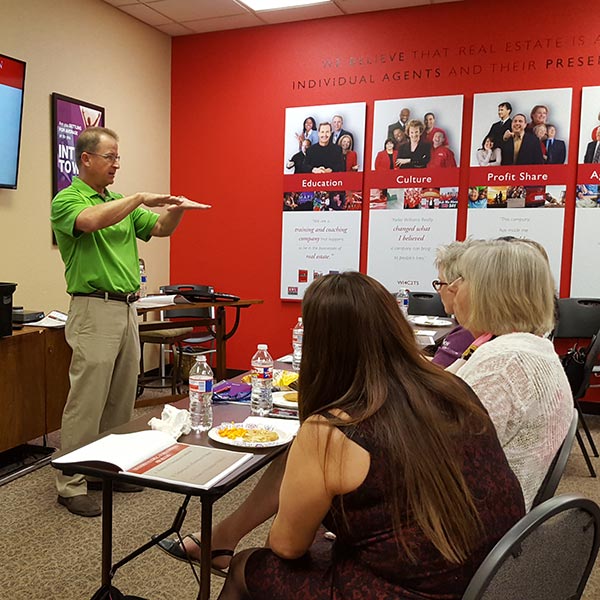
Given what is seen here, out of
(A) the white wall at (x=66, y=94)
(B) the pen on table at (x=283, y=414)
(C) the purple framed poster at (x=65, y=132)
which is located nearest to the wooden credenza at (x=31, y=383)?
(A) the white wall at (x=66, y=94)

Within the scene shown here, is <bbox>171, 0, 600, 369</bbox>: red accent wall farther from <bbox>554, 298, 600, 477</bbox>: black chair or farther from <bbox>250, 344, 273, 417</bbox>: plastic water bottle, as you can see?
<bbox>250, 344, 273, 417</bbox>: plastic water bottle

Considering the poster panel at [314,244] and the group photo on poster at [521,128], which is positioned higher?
the group photo on poster at [521,128]

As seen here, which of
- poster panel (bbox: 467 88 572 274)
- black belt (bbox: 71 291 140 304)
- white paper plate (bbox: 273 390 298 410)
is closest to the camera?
white paper plate (bbox: 273 390 298 410)

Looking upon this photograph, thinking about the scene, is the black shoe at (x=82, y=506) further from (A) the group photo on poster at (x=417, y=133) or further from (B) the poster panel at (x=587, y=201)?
(B) the poster panel at (x=587, y=201)

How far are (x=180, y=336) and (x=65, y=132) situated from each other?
66.5 inches

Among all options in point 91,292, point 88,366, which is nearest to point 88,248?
point 91,292

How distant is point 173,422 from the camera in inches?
70.4

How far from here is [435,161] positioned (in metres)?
4.80

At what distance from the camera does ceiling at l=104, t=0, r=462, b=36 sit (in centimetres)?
471

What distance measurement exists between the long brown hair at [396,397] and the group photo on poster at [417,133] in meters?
3.81

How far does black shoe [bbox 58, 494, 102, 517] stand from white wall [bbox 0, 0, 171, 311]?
5.64ft

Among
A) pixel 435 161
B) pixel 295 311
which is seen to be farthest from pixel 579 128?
pixel 295 311

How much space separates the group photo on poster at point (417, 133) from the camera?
15.6ft

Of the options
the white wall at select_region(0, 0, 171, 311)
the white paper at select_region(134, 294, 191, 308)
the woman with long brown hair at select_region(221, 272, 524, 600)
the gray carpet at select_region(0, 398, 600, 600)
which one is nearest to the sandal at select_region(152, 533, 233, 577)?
the gray carpet at select_region(0, 398, 600, 600)
